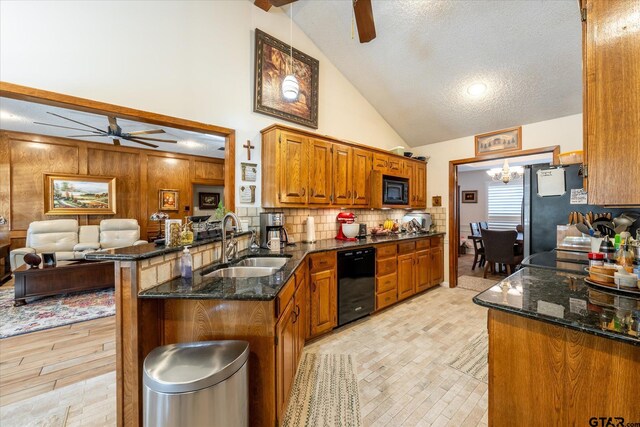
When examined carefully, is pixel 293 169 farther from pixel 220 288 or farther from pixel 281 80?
pixel 220 288

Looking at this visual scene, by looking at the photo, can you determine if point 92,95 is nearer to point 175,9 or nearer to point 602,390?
point 175,9

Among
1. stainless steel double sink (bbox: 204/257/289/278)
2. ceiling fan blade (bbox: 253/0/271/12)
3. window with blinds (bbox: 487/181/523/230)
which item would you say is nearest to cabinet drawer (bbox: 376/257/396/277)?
stainless steel double sink (bbox: 204/257/289/278)

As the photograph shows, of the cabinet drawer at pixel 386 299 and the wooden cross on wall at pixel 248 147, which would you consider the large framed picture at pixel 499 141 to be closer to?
the cabinet drawer at pixel 386 299

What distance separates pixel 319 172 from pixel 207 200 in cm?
542

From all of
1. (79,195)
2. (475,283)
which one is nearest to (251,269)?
(475,283)

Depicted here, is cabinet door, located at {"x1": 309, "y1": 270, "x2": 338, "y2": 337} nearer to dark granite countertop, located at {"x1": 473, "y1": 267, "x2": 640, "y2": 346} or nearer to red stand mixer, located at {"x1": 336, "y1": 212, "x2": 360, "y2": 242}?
red stand mixer, located at {"x1": 336, "y1": 212, "x2": 360, "y2": 242}

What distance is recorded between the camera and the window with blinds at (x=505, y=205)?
6684 mm

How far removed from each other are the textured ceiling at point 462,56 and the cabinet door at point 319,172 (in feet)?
4.72

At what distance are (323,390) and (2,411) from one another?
216 centimetres

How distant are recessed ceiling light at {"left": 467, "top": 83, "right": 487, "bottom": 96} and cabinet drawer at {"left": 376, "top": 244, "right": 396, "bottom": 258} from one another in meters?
2.32

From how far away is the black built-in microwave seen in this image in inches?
141

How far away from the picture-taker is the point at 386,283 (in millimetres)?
3137

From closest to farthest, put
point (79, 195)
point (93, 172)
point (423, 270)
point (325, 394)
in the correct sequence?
1. point (325, 394)
2. point (423, 270)
3. point (79, 195)
4. point (93, 172)

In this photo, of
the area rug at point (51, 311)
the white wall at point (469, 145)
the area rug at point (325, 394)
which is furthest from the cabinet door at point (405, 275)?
the area rug at point (51, 311)
